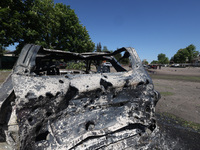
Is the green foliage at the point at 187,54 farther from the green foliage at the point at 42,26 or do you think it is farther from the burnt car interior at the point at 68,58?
the burnt car interior at the point at 68,58

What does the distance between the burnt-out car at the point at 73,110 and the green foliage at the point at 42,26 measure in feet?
48.2

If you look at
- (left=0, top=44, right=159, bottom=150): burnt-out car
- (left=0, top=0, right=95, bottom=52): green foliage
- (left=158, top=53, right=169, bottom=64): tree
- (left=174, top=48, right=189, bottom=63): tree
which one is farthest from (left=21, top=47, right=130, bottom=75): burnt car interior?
(left=158, top=53, right=169, bottom=64): tree

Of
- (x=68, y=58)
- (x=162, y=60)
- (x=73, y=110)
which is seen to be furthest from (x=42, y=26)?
(x=162, y=60)

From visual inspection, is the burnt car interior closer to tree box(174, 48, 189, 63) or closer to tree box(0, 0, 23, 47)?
tree box(0, 0, 23, 47)

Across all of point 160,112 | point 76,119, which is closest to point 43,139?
point 76,119

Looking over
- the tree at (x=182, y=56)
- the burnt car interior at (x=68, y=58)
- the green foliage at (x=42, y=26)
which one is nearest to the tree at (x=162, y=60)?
the tree at (x=182, y=56)

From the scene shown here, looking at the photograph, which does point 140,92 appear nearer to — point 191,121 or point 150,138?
point 150,138

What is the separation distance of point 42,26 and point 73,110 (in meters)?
19.1

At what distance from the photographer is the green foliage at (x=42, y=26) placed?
40.3 feet

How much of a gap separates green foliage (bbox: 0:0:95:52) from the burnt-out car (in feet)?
48.2

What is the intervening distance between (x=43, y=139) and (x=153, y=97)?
4.55 ft

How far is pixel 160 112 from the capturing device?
307cm

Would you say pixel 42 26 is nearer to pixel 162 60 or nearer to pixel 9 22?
pixel 9 22

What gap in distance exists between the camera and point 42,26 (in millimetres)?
16188
